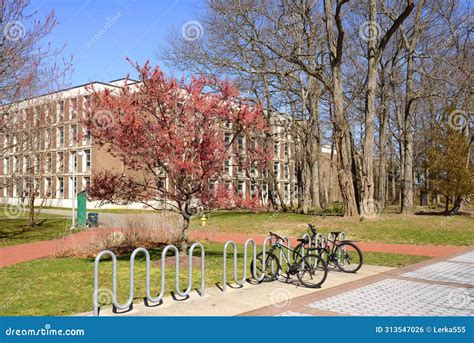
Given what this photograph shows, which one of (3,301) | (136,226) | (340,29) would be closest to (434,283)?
(3,301)

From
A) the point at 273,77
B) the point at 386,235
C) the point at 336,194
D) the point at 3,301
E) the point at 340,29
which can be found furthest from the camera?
the point at 336,194

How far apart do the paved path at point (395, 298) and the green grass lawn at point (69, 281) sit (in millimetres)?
2056

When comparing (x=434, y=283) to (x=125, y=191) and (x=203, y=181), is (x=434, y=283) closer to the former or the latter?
(x=203, y=181)

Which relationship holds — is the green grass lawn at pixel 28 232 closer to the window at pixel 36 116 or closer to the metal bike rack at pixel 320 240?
the window at pixel 36 116

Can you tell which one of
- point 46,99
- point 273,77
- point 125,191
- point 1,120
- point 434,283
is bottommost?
point 434,283

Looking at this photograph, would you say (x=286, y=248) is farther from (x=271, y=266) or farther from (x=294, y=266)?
(x=271, y=266)

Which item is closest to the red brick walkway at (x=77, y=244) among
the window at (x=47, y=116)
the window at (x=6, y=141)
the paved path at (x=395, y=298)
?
the window at (x=6, y=141)

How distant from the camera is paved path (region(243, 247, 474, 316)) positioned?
22.1ft

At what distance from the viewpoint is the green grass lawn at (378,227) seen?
18.7 meters

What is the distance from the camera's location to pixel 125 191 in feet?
35.9

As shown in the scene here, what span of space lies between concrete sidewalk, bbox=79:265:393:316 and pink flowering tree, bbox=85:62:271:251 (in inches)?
111

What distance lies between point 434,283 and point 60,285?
730 cm

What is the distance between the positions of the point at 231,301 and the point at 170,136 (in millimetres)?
4356

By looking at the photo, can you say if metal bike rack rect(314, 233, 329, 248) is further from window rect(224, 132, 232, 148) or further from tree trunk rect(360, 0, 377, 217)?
tree trunk rect(360, 0, 377, 217)
